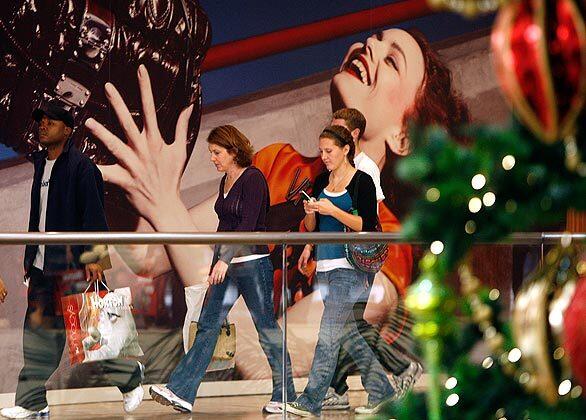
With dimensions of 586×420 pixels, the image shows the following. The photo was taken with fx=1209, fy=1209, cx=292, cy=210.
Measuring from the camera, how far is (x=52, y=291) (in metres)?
4.70

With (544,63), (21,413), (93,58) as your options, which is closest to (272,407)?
(21,413)

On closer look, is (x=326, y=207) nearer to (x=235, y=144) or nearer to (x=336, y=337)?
(x=235, y=144)

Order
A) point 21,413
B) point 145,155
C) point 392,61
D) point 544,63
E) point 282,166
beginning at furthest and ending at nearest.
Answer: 1. point 392,61
2. point 282,166
3. point 145,155
4. point 21,413
5. point 544,63

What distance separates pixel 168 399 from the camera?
15.4 ft

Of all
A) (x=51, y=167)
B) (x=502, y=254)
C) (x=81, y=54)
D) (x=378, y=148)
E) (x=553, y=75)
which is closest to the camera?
(x=553, y=75)

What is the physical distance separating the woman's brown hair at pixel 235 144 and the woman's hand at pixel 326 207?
0.71m

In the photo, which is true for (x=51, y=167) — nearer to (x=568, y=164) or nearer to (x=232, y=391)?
(x=232, y=391)

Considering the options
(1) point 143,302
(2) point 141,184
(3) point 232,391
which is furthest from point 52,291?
(2) point 141,184

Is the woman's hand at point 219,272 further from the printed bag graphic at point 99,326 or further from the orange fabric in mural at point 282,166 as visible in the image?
the orange fabric in mural at point 282,166

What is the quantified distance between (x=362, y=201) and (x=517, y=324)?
5061 millimetres

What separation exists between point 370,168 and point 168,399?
3.91m

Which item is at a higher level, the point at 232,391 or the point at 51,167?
the point at 51,167

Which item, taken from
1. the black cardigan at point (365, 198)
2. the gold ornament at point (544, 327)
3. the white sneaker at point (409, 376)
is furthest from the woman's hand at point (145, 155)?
the gold ornament at point (544, 327)

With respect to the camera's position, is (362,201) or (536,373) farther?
(362,201)
